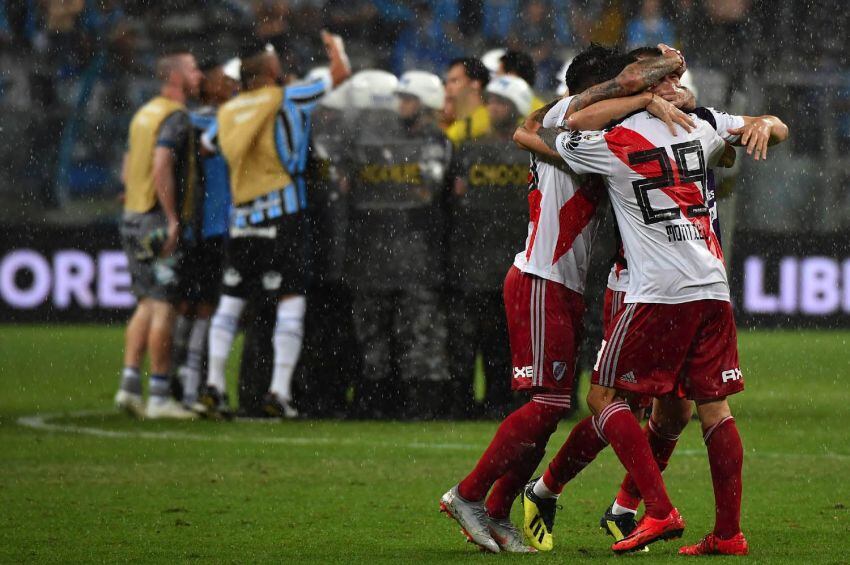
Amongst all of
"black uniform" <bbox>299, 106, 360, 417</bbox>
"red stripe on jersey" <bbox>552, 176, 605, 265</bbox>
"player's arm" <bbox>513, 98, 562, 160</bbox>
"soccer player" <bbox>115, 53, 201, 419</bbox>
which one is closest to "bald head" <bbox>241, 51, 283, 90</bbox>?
"black uniform" <bbox>299, 106, 360, 417</bbox>

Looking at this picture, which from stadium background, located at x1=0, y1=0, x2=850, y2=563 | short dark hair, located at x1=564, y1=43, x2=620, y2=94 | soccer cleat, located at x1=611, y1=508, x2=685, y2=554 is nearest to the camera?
soccer cleat, located at x1=611, y1=508, x2=685, y2=554

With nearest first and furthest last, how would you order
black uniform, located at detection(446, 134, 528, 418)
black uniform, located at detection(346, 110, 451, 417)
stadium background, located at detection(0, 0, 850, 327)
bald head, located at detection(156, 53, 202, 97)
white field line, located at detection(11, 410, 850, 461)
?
white field line, located at detection(11, 410, 850, 461), black uniform, located at detection(446, 134, 528, 418), black uniform, located at detection(346, 110, 451, 417), bald head, located at detection(156, 53, 202, 97), stadium background, located at detection(0, 0, 850, 327)

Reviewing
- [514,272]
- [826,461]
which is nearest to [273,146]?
[826,461]

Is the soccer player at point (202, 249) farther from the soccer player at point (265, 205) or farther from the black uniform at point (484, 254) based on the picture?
the black uniform at point (484, 254)

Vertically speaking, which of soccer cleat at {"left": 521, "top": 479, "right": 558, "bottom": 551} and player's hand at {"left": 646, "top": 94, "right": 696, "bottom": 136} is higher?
player's hand at {"left": 646, "top": 94, "right": 696, "bottom": 136}

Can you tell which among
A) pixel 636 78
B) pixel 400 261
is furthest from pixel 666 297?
pixel 400 261

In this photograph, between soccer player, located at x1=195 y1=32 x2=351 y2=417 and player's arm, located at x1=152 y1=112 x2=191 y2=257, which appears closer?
soccer player, located at x1=195 y1=32 x2=351 y2=417

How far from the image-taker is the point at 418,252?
10.3 meters

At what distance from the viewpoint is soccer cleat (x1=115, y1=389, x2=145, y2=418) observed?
10492 millimetres

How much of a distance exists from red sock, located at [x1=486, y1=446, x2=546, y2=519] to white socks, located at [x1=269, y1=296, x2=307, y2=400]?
183 inches

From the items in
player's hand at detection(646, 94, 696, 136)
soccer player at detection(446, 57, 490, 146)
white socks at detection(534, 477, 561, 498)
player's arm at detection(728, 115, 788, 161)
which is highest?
soccer player at detection(446, 57, 490, 146)

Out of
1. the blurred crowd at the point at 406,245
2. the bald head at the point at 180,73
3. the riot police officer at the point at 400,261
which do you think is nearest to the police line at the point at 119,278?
the blurred crowd at the point at 406,245

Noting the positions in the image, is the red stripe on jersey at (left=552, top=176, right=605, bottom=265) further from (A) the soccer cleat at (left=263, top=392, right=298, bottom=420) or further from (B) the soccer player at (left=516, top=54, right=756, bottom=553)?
(A) the soccer cleat at (left=263, top=392, right=298, bottom=420)

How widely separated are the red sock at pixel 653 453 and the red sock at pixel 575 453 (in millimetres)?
201
